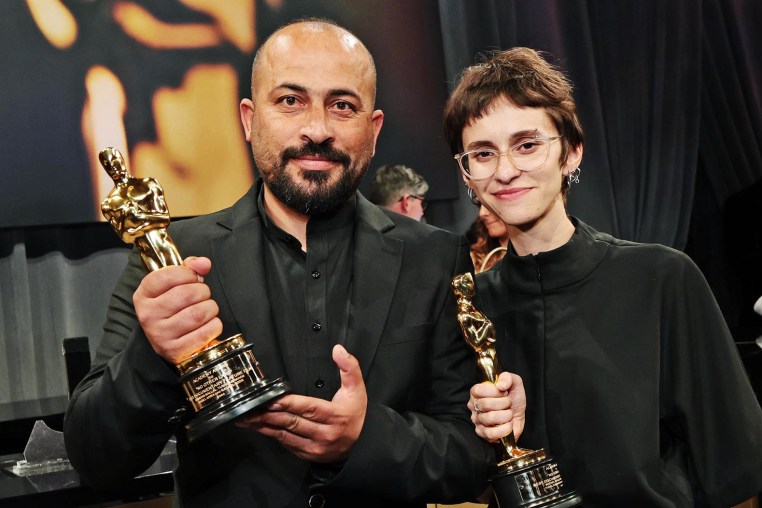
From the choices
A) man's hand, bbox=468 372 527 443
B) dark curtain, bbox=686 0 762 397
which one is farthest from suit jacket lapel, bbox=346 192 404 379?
dark curtain, bbox=686 0 762 397

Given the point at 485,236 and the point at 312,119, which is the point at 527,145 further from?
the point at 485,236

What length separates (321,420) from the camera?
1511 mm

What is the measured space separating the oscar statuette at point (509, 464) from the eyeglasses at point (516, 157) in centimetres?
29

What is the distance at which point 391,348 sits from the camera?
1.80 meters

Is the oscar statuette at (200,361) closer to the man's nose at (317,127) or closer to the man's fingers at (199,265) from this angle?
the man's fingers at (199,265)

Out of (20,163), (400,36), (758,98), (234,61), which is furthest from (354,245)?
(758,98)

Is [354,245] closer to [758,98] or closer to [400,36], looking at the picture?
[400,36]

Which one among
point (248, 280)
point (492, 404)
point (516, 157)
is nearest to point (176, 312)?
point (248, 280)

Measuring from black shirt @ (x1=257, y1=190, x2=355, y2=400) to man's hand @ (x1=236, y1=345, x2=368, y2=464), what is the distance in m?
0.22

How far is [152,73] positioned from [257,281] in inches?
121

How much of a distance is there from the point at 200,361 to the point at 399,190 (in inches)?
134

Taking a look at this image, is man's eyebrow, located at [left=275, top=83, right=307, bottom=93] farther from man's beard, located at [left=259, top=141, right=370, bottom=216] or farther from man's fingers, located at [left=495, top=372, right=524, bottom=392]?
man's fingers, located at [left=495, top=372, right=524, bottom=392]

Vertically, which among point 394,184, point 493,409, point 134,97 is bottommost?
point 493,409

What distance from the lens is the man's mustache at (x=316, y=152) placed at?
6.03 ft
